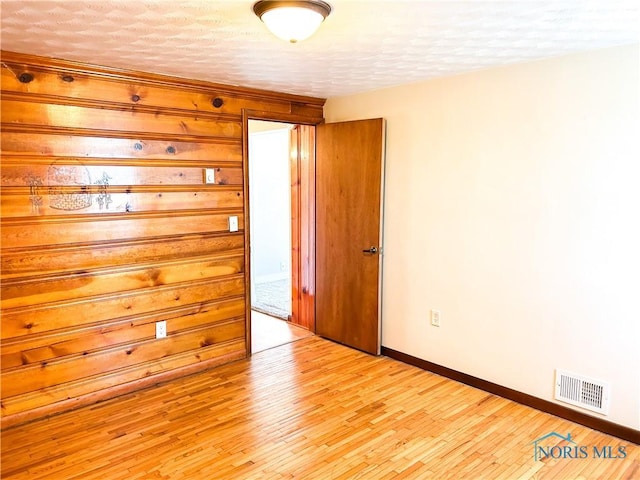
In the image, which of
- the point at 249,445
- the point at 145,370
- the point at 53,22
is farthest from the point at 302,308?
the point at 53,22

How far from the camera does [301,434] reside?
8.62 ft

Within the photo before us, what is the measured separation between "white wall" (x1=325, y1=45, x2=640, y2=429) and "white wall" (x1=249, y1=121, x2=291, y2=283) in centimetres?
272

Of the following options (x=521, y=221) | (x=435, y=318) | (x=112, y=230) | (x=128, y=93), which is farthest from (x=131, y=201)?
(x=521, y=221)

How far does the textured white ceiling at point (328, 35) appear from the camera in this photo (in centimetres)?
192

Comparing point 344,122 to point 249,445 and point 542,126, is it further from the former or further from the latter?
point 249,445

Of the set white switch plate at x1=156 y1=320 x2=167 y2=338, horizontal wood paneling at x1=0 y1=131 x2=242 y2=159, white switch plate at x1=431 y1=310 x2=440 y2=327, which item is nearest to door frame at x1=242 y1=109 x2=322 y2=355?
horizontal wood paneling at x1=0 y1=131 x2=242 y2=159

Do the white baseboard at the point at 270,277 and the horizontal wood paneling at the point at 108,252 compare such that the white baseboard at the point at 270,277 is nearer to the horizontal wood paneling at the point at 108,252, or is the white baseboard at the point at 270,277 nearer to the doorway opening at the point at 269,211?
the doorway opening at the point at 269,211

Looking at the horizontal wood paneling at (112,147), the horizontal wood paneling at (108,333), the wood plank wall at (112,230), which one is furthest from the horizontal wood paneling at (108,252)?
the horizontal wood paneling at (112,147)

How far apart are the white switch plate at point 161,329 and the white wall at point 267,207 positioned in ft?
9.80

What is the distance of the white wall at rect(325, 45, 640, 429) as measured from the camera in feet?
8.27

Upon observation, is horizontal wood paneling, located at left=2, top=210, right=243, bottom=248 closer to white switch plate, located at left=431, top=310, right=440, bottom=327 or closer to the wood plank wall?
the wood plank wall

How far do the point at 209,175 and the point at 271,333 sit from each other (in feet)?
5.72

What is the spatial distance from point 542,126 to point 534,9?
3.21 ft

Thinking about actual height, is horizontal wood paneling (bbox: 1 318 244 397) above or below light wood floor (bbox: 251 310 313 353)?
above
